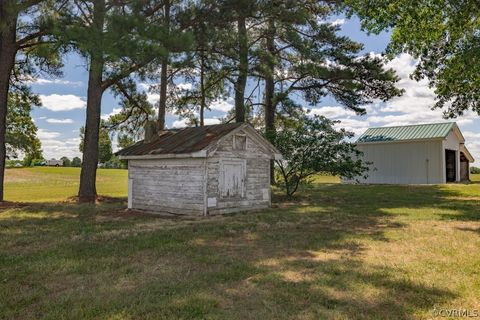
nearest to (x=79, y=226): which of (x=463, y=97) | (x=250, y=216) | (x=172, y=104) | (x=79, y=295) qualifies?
(x=250, y=216)

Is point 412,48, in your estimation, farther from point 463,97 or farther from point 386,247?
point 386,247

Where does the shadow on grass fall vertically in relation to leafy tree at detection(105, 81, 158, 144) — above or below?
below

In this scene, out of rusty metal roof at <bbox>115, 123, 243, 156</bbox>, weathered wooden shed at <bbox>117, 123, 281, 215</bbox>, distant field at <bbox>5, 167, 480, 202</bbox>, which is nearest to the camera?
weathered wooden shed at <bbox>117, 123, 281, 215</bbox>

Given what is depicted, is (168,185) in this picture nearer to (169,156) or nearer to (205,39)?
(169,156)

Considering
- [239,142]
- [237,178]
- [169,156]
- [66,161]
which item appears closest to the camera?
[169,156]

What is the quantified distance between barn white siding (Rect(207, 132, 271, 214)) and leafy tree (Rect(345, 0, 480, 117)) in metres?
6.49

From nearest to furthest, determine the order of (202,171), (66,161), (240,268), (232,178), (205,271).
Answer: (205,271), (240,268), (202,171), (232,178), (66,161)

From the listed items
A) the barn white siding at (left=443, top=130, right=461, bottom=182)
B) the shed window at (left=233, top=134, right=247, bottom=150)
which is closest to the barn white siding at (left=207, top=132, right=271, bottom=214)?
the shed window at (left=233, top=134, right=247, bottom=150)

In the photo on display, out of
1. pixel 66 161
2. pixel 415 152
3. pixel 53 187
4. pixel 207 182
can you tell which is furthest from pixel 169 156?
pixel 66 161

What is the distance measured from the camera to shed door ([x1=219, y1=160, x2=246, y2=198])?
14.1 metres

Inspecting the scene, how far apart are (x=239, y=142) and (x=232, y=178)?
1.38 m

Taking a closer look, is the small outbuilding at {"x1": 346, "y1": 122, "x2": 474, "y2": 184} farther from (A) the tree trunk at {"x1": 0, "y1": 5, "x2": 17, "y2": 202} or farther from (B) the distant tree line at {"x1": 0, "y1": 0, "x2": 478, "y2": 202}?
(A) the tree trunk at {"x1": 0, "y1": 5, "x2": 17, "y2": 202}

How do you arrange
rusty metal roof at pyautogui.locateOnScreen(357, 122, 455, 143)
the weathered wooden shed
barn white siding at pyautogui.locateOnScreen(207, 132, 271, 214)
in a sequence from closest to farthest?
the weathered wooden shed → barn white siding at pyautogui.locateOnScreen(207, 132, 271, 214) → rusty metal roof at pyautogui.locateOnScreen(357, 122, 455, 143)

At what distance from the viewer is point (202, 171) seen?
13.5m
